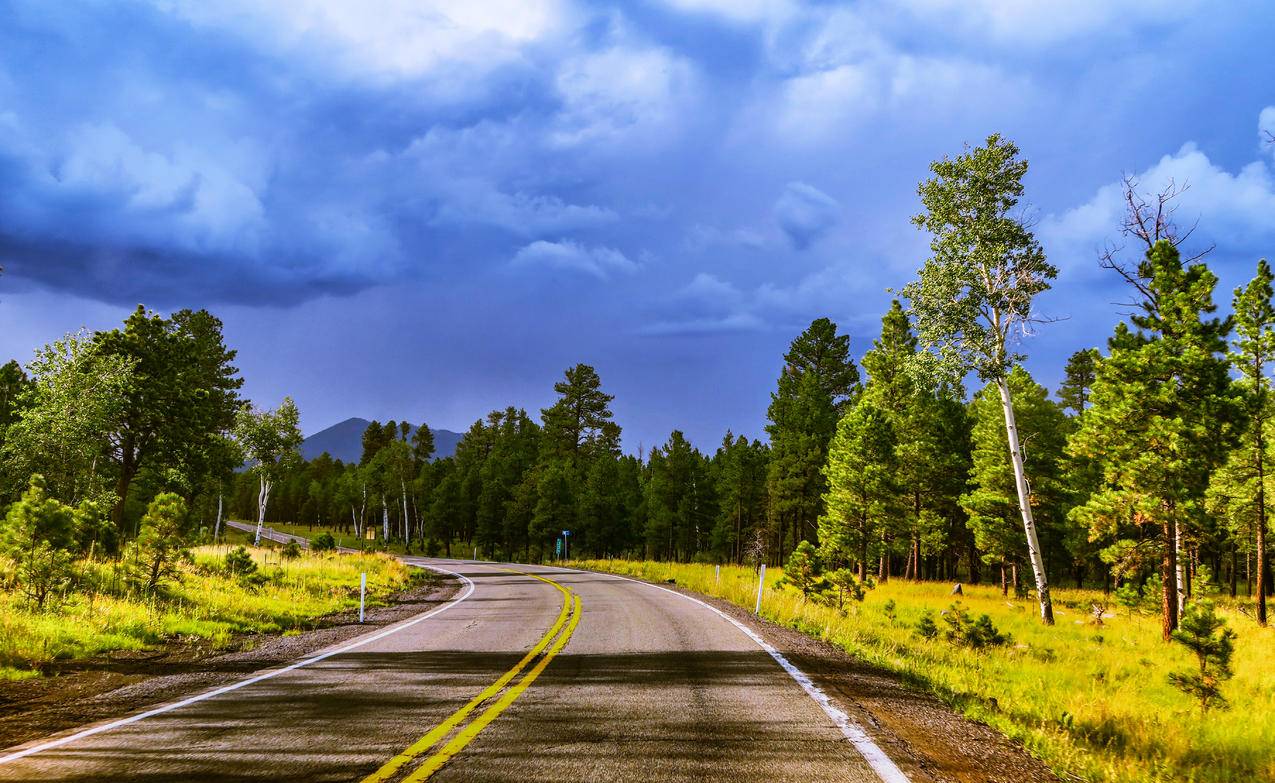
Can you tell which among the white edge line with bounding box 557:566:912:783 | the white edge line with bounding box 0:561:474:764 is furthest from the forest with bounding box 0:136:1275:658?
the white edge line with bounding box 557:566:912:783

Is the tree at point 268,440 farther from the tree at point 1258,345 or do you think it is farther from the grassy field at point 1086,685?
the tree at point 1258,345

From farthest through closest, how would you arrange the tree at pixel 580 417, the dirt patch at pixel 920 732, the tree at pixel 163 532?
the tree at pixel 580 417, the tree at pixel 163 532, the dirt patch at pixel 920 732

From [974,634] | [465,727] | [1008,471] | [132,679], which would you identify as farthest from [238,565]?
[1008,471]

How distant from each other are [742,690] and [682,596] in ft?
49.0

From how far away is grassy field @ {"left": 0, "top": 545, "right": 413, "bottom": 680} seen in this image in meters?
9.22

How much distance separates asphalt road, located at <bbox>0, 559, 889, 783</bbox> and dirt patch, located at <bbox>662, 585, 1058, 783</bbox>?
1.39 feet

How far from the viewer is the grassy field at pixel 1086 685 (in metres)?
6.04

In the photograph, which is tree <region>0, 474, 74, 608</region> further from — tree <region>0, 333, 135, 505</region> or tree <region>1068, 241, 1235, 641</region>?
tree <region>1068, 241, 1235, 641</region>

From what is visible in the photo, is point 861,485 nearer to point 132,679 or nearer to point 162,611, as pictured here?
point 162,611

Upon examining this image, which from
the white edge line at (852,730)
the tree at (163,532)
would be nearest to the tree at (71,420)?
the tree at (163,532)

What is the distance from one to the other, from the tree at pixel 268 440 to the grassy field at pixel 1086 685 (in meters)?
34.5

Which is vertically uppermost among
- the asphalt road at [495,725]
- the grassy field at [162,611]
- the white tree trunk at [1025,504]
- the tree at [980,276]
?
the tree at [980,276]

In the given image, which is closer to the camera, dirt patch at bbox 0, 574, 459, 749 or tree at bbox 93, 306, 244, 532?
dirt patch at bbox 0, 574, 459, 749

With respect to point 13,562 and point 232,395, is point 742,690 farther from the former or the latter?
point 232,395
